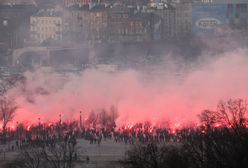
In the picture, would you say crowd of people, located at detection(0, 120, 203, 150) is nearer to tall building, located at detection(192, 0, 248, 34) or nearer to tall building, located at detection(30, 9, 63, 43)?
tall building, located at detection(192, 0, 248, 34)

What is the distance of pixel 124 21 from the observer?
194ft

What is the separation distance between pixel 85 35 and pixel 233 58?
734 inches

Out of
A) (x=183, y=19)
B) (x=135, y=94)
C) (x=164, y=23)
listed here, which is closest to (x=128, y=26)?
(x=164, y=23)

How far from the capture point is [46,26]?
59688 millimetres

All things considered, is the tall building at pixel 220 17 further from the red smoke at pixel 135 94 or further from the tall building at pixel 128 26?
the red smoke at pixel 135 94

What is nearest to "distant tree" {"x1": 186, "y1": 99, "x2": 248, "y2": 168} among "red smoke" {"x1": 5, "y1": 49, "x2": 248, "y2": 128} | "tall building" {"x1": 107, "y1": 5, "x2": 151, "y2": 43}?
"red smoke" {"x1": 5, "y1": 49, "x2": 248, "y2": 128}

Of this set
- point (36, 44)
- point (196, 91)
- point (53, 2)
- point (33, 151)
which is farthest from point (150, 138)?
point (53, 2)

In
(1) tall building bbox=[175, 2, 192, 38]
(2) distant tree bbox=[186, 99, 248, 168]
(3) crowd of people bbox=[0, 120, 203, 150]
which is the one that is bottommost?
(3) crowd of people bbox=[0, 120, 203, 150]

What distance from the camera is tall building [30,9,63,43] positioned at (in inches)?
2331

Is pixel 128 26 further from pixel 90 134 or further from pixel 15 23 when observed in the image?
pixel 90 134

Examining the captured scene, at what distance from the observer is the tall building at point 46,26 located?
5922cm

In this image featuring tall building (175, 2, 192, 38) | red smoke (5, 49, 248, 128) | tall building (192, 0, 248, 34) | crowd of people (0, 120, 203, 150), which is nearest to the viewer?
crowd of people (0, 120, 203, 150)

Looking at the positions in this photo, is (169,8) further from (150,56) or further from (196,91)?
(196,91)

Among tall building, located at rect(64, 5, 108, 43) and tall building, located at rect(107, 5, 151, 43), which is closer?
tall building, located at rect(107, 5, 151, 43)
